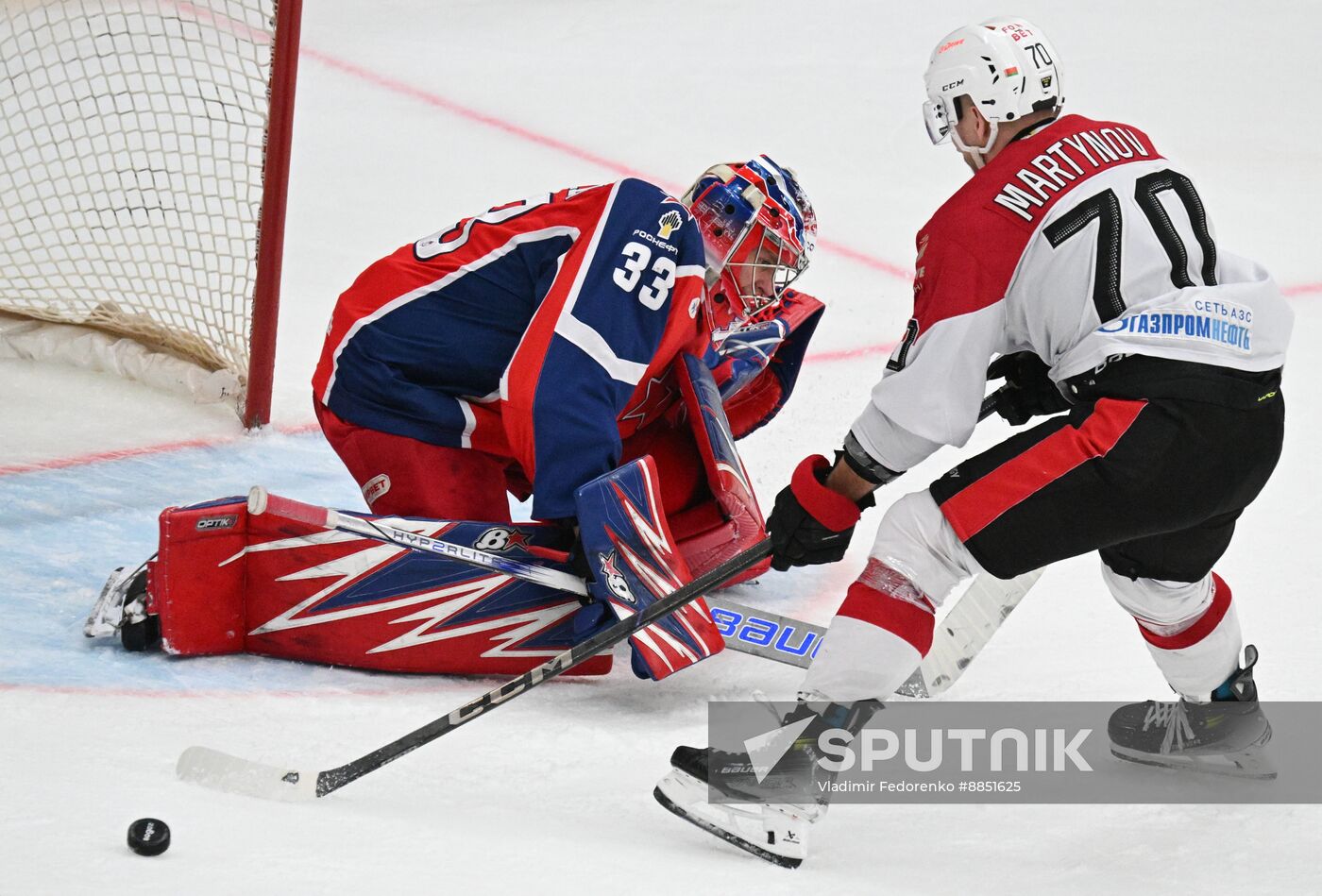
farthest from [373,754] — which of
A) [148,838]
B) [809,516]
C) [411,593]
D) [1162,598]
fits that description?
[1162,598]

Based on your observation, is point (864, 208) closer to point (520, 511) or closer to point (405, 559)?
point (520, 511)

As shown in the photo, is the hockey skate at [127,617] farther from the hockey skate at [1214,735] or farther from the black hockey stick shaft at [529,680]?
the hockey skate at [1214,735]

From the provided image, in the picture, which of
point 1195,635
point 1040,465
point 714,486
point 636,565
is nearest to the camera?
point 1040,465

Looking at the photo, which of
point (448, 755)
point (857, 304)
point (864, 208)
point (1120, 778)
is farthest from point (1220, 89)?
point (448, 755)

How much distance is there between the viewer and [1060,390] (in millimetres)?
2092

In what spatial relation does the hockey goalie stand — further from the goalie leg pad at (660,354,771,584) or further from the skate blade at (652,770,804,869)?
the skate blade at (652,770,804,869)

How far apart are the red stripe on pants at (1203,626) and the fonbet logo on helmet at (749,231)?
3.33ft

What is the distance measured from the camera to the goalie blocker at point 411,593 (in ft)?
8.40

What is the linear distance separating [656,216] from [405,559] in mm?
759

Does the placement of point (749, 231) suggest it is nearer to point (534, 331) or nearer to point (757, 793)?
point (534, 331)

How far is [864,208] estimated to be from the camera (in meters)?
5.59

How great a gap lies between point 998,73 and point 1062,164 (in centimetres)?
19

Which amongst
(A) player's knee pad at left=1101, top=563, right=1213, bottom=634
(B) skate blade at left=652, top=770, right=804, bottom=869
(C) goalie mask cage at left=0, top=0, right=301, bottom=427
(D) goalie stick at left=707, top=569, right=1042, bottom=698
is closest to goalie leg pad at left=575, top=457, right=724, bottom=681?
(D) goalie stick at left=707, top=569, right=1042, bottom=698

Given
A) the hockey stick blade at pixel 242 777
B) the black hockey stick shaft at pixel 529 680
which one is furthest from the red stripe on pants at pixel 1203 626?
the hockey stick blade at pixel 242 777
